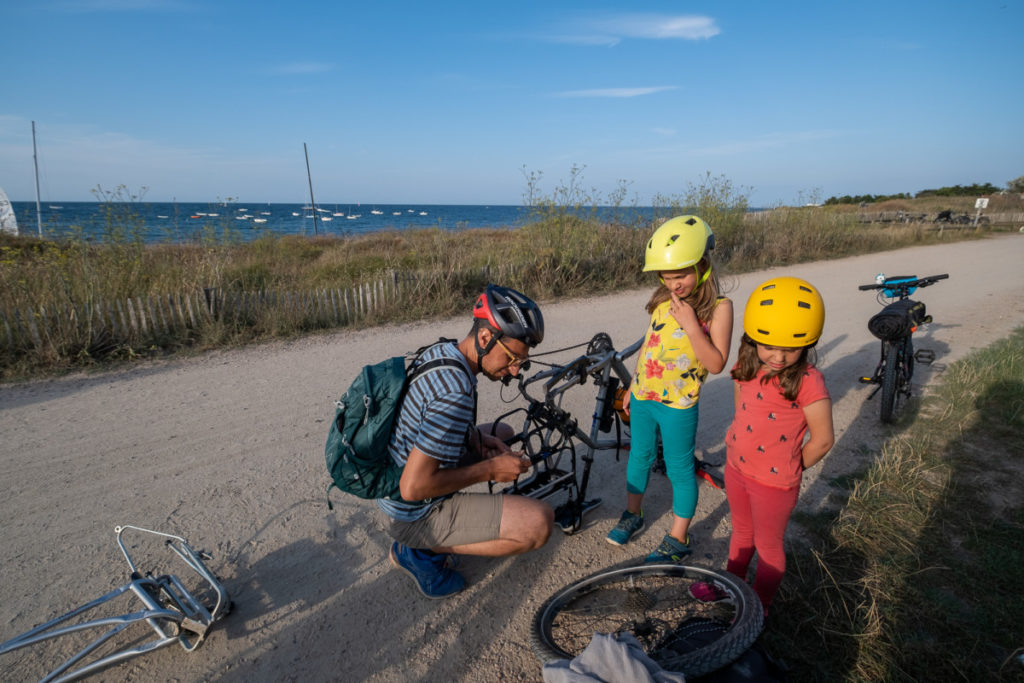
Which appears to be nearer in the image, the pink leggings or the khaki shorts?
the pink leggings

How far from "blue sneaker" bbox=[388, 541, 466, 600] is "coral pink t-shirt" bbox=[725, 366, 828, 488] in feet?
5.38

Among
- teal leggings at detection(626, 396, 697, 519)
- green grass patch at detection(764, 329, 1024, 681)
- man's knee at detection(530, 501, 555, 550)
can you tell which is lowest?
green grass patch at detection(764, 329, 1024, 681)

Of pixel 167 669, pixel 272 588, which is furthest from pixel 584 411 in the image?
pixel 167 669

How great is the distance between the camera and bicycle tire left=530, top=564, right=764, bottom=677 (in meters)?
2.24

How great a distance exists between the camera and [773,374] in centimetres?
240

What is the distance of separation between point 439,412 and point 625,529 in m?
1.70

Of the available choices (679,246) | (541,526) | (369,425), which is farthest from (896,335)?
(369,425)

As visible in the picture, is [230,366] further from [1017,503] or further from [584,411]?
[1017,503]

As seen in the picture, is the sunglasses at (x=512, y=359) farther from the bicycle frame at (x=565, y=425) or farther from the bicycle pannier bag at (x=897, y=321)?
the bicycle pannier bag at (x=897, y=321)

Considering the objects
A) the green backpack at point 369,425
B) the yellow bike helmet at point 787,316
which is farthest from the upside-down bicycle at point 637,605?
the yellow bike helmet at point 787,316

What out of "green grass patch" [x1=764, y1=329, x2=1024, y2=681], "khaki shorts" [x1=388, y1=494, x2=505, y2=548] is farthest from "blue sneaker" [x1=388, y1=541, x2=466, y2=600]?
"green grass patch" [x1=764, y1=329, x2=1024, y2=681]

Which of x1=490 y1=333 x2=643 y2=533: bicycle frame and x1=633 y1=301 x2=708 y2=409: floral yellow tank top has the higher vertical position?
x1=633 y1=301 x2=708 y2=409: floral yellow tank top

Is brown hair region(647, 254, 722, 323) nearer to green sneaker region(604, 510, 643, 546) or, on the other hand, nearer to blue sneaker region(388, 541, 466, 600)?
green sneaker region(604, 510, 643, 546)

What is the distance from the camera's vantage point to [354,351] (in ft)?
22.6
